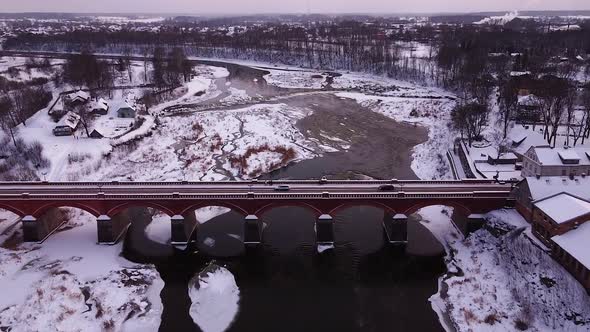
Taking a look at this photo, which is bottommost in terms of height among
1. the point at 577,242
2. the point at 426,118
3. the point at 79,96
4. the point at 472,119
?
the point at 577,242

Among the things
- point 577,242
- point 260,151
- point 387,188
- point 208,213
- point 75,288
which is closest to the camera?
point 577,242

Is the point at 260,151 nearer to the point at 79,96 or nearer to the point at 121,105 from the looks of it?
the point at 121,105

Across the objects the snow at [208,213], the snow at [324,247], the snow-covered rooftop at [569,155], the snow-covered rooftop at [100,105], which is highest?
the snow-covered rooftop at [100,105]

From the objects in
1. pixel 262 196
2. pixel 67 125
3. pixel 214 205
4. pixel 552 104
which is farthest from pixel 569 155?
pixel 67 125

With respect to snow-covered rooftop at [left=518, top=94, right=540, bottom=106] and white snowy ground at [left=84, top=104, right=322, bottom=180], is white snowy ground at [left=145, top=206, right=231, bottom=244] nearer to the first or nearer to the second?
white snowy ground at [left=84, top=104, right=322, bottom=180]

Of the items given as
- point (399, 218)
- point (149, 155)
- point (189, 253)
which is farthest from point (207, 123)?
point (399, 218)

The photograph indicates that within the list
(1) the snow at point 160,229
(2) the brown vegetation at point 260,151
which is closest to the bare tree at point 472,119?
(2) the brown vegetation at point 260,151

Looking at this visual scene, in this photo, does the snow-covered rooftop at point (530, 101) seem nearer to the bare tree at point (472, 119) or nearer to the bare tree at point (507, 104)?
the bare tree at point (507, 104)
